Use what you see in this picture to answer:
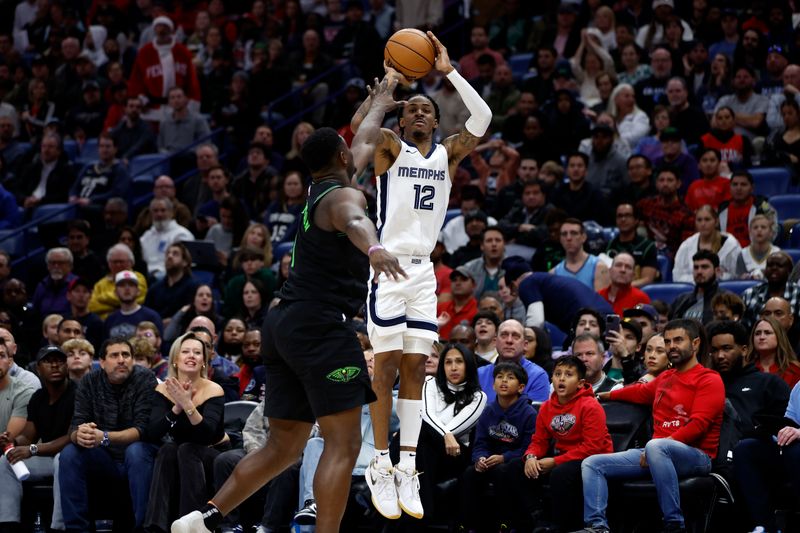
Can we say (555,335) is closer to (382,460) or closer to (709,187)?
(709,187)

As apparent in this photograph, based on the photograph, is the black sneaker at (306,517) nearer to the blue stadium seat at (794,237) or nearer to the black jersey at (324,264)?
the black jersey at (324,264)

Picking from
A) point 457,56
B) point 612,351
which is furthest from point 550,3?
point 612,351

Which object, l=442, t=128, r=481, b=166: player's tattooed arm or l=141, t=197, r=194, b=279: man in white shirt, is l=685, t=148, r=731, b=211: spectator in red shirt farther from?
l=141, t=197, r=194, b=279: man in white shirt

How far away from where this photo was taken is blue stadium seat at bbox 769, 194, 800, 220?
13117 millimetres

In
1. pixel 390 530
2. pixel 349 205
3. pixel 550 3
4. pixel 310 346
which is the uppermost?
pixel 550 3

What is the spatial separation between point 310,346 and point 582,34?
420 inches

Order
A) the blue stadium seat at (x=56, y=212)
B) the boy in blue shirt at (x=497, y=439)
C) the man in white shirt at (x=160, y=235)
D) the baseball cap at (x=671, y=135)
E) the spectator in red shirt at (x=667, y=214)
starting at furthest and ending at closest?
the blue stadium seat at (x=56, y=212) < the man in white shirt at (x=160, y=235) < the baseball cap at (x=671, y=135) < the spectator in red shirt at (x=667, y=214) < the boy in blue shirt at (x=497, y=439)

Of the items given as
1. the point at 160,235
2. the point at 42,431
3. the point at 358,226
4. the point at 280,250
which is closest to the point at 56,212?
the point at 160,235

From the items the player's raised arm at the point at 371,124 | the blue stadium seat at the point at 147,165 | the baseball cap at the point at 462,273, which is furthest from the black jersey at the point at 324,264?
the blue stadium seat at the point at 147,165

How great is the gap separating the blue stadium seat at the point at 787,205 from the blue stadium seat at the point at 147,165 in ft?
28.1

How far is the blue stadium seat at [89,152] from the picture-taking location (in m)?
18.8

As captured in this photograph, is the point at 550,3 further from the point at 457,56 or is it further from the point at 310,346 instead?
the point at 310,346

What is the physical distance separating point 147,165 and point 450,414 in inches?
368

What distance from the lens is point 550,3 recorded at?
18438mm
